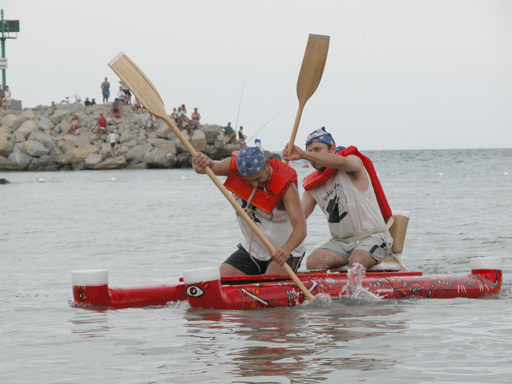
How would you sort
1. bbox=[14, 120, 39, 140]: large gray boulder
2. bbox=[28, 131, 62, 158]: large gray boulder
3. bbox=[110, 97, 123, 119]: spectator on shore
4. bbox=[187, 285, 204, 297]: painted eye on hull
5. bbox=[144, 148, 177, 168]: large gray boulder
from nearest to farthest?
1. bbox=[187, 285, 204, 297]: painted eye on hull
2. bbox=[144, 148, 177, 168]: large gray boulder
3. bbox=[28, 131, 62, 158]: large gray boulder
4. bbox=[14, 120, 39, 140]: large gray boulder
5. bbox=[110, 97, 123, 119]: spectator on shore

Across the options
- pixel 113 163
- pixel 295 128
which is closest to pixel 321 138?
pixel 295 128

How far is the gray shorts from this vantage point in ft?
20.8

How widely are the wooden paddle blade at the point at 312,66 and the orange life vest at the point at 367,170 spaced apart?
3.74 feet

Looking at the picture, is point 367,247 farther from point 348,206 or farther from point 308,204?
point 308,204

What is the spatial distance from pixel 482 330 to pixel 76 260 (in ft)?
20.2

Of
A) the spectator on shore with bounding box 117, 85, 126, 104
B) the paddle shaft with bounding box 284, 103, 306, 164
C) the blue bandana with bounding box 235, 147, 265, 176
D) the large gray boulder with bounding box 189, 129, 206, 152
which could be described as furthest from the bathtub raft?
the spectator on shore with bounding box 117, 85, 126, 104

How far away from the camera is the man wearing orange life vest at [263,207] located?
5.78 m

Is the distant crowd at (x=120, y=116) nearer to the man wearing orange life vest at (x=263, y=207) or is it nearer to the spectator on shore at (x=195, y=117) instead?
the spectator on shore at (x=195, y=117)

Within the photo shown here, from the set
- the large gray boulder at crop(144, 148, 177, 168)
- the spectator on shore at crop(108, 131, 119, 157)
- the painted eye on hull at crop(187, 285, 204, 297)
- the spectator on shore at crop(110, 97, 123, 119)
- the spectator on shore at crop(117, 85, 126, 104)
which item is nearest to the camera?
the painted eye on hull at crop(187, 285, 204, 297)

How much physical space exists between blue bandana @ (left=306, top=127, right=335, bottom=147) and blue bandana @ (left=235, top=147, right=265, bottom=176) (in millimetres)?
668

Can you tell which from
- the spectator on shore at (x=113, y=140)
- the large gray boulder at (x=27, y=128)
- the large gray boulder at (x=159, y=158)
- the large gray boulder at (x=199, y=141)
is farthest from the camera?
the large gray boulder at (x=27, y=128)

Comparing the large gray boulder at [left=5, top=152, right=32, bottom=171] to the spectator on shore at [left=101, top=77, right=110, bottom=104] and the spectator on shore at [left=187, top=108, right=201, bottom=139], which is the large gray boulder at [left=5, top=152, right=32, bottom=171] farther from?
the spectator on shore at [left=187, top=108, right=201, bottom=139]

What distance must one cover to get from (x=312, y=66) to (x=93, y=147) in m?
29.1

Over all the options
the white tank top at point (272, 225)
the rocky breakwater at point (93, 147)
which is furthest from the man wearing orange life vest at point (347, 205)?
the rocky breakwater at point (93, 147)
